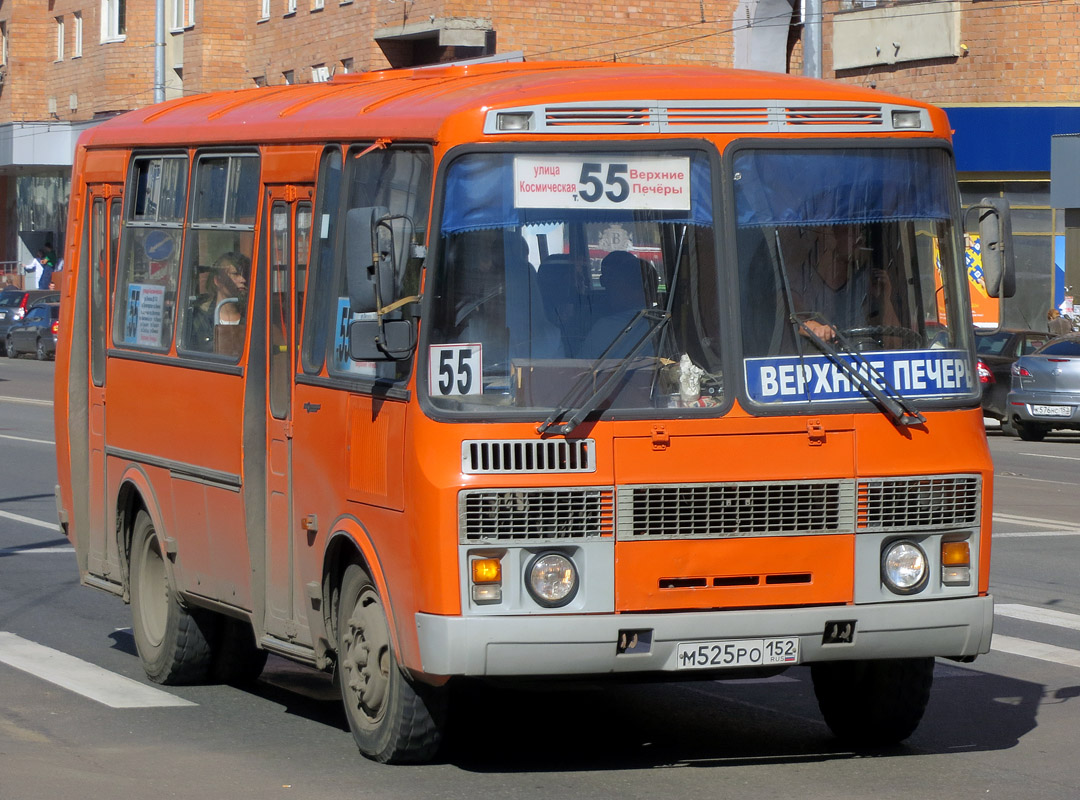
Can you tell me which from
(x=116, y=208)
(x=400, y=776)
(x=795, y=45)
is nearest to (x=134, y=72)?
(x=795, y=45)

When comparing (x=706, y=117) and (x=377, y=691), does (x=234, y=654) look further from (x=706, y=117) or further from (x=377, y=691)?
(x=706, y=117)

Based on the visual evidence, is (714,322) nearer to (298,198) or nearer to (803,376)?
(803,376)

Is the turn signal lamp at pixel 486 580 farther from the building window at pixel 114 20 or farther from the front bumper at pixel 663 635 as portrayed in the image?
the building window at pixel 114 20

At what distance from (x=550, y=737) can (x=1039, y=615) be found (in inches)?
173

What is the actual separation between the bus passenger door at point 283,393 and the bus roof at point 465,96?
0.33 meters

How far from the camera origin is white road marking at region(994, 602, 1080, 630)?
10.9m

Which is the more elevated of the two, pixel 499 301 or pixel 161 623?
pixel 499 301

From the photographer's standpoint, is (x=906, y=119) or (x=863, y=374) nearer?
(x=863, y=374)

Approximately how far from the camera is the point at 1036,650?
10.1m

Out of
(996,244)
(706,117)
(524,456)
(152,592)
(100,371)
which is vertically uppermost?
(706,117)

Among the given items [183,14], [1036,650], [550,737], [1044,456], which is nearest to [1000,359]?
[1044,456]

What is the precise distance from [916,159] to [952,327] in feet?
2.13

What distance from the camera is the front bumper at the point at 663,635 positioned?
651 centimetres

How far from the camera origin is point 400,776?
6.96 m
